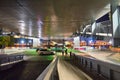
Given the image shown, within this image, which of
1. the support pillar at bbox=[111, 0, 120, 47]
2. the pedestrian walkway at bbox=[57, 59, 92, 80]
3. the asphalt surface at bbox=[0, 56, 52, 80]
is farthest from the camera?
the support pillar at bbox=[111, 0, 120, 47]

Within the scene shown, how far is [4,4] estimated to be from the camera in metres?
24.6

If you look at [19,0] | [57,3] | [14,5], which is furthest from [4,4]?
[57,3]

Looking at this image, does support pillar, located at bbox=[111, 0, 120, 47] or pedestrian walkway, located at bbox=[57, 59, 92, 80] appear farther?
support pillar, located at bbox=[111, 0, 120, 47]

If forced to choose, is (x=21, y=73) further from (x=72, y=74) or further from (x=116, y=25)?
(x=116, y=25)

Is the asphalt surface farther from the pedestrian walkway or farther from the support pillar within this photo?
the support pillar

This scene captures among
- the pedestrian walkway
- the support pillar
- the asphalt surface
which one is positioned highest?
the support pillar

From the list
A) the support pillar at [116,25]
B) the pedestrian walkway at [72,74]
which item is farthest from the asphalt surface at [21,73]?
the support pillar at [116,25]

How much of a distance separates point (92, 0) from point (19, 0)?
7.63m

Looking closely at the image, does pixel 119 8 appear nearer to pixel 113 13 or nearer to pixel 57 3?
pixel 113 13

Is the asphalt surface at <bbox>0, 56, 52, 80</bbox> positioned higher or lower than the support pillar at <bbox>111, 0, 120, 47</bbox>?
lower

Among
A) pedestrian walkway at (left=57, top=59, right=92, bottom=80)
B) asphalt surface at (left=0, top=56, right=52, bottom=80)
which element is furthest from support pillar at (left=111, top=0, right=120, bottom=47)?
pedestrian walkway at (left=57, top=59, right=92, bottom=80)

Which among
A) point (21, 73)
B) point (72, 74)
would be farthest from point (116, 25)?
point (21, 73)

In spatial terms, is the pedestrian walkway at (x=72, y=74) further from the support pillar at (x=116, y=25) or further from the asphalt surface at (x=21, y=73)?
the support pillar at (x=116, y=25)

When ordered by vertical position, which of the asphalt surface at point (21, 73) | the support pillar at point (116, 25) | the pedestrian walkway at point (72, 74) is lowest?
the asphalt surface at point (21, 73)
